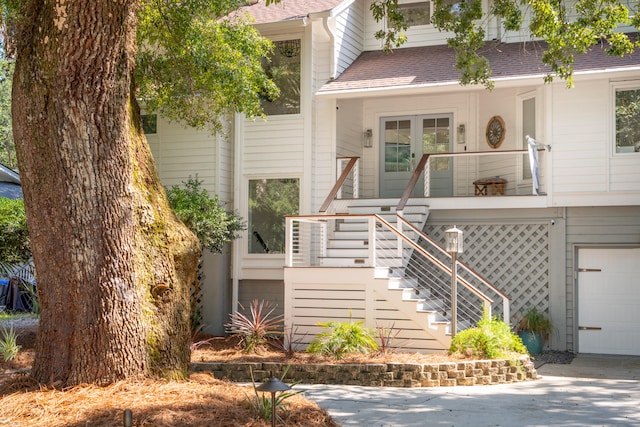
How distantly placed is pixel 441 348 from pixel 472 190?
16.3 feet

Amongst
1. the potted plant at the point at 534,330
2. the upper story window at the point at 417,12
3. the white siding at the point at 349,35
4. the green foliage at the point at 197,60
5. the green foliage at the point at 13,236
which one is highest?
the upper story window at the point at 417,12

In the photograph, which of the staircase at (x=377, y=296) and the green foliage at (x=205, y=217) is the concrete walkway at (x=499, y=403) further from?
the green foliage at (x=205, y=217)

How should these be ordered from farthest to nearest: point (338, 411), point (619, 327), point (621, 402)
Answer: point (619, 327), point (621, 402), point (338, 411)

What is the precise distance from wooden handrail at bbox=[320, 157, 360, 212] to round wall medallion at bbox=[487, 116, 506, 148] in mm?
2975

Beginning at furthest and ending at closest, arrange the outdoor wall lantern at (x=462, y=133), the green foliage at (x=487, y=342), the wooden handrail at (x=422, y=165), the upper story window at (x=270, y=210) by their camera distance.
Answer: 1. the outdoor wall lantern at (x=462, y=133)
2. the upper story window at (x=270, y=210)
3. the wooden handrail at (x=422, y=165)
4. the green foliage at (x=487, y=342)

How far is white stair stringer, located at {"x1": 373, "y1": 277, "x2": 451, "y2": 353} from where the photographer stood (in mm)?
12875

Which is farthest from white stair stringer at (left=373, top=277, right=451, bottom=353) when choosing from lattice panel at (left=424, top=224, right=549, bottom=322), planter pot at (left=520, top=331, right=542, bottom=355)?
lattice panel at (left=424, top=224, right=549, bottom=322)

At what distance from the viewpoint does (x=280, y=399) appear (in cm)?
695

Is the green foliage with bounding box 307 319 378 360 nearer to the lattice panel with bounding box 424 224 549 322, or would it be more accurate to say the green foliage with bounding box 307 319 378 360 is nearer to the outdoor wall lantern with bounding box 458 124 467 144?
the lattice panel with bounding box 424 224 549 322

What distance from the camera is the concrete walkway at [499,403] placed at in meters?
8.20

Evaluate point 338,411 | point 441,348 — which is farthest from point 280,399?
point 441,348

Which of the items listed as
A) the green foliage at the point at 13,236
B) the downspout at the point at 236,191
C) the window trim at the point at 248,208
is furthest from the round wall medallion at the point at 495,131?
the green foliage at the point at 13,236

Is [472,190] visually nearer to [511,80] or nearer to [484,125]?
[484,125]

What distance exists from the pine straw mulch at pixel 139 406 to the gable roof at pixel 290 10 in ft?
34.0
